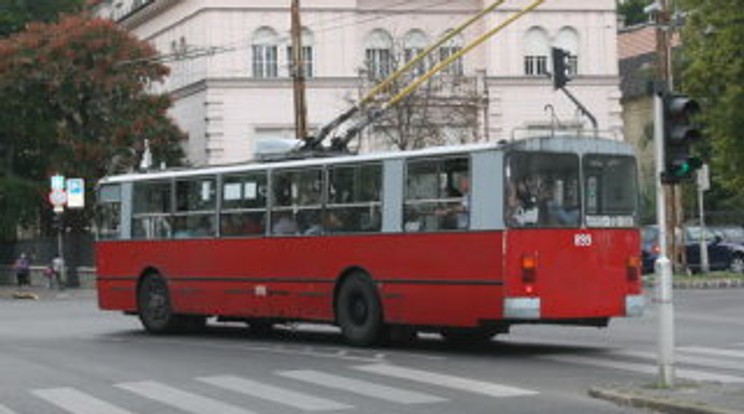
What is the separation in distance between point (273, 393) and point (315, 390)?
18.1 inches

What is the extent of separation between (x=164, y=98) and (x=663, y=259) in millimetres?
39280

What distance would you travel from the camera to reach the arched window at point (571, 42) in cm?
6256

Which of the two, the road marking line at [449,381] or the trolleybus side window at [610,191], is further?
the trolleybus side window at [610,191]

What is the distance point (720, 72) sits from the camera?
35000 mm

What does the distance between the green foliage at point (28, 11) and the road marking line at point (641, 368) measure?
148 feet

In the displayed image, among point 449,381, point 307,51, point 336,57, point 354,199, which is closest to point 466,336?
point 354,199

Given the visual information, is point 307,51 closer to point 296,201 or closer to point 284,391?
point 296,201

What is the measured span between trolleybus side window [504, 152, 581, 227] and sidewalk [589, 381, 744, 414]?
3674 mm

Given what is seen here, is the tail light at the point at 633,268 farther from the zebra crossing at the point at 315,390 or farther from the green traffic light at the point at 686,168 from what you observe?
the green traffic light at the point at 686,168

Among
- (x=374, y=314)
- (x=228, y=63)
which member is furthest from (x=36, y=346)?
(x=228, y=63)

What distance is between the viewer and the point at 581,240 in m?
16.9

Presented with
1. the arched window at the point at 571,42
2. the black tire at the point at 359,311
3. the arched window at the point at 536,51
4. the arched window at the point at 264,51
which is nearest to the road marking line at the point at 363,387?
the black tire at the point at 359,311

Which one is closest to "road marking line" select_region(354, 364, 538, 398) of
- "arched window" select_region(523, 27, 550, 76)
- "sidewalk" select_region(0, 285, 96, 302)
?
"sidewalk" select_region(0, 285, 96, 302)

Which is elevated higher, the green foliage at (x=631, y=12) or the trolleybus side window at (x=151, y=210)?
the green foliage at (x=631, y=12)
